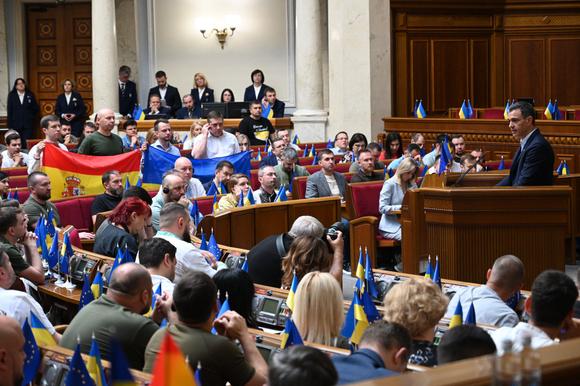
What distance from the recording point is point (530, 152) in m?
7.10

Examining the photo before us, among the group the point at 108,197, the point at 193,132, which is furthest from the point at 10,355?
the point at 193,132

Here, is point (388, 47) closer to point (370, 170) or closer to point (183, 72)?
point (183, 72)

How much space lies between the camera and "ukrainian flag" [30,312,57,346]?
194 inches

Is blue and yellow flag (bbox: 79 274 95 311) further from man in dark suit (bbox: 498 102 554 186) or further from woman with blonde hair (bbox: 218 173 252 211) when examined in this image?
woman with blonde hair (bbox: 218 173 252 211)

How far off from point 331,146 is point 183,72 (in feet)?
21.1

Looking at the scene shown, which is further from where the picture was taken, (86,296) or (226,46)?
(226,46)

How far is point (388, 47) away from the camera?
705 inches

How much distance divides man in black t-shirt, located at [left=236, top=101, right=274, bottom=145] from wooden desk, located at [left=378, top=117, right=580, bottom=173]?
251cm

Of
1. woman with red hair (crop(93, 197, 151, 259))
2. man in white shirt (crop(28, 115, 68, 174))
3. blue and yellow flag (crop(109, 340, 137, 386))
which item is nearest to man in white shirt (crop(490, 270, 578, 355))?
blue and yellow flag (crop(109, 340, 137, 386))

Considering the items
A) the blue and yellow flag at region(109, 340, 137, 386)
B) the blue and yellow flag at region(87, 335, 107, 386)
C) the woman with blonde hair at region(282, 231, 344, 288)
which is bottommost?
the blue and yellow flag at region(87, 335, 107, 386)

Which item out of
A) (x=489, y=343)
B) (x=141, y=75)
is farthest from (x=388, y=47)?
(x=489, y=343)

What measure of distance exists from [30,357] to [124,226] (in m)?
3.14

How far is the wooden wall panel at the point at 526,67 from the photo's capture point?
19.8m

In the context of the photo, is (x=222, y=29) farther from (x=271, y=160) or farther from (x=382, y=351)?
(x=382, y=351)
